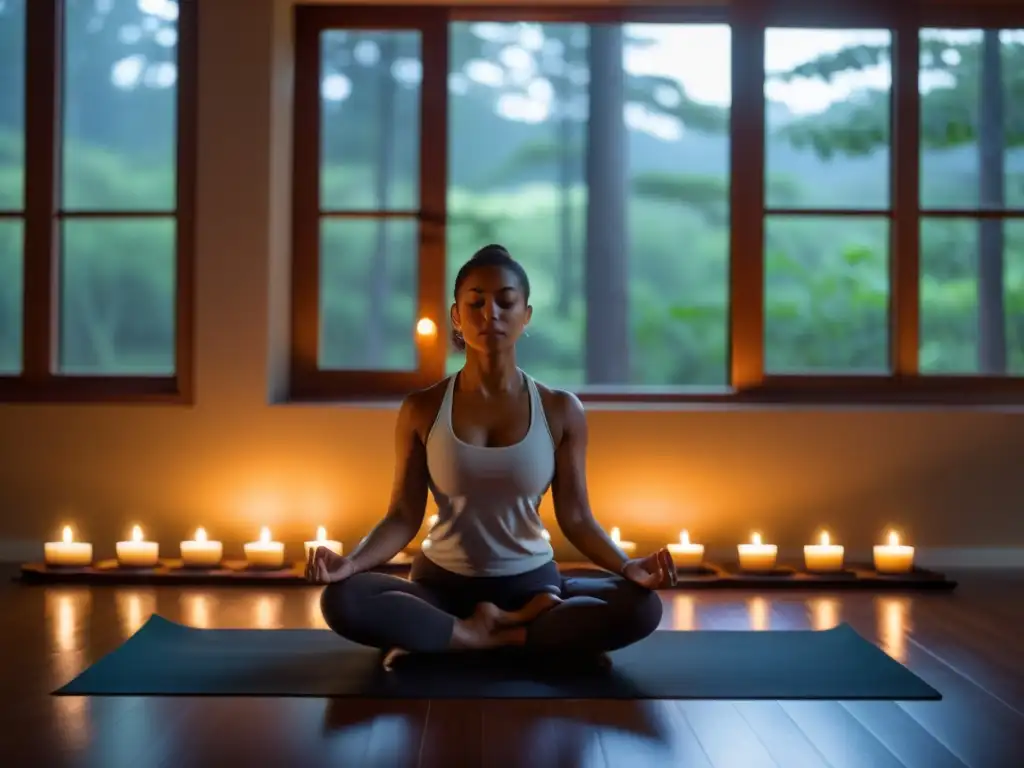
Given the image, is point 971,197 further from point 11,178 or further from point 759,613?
point 11,178

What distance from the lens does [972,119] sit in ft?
14.3

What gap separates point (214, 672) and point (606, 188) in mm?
4751

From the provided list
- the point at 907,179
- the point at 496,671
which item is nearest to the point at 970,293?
the point at 907,179

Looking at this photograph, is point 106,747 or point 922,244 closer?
point 106,747

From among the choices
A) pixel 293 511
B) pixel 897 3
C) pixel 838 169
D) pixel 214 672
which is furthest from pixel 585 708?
pixel 897 3

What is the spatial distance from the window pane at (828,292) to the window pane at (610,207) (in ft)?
6.10

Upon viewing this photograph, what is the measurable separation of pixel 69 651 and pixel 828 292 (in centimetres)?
286

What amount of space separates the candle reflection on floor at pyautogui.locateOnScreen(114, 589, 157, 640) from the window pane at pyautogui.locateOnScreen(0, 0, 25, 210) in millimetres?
1585

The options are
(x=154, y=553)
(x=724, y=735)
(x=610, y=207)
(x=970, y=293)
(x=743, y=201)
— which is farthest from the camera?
(x=610, y=207)

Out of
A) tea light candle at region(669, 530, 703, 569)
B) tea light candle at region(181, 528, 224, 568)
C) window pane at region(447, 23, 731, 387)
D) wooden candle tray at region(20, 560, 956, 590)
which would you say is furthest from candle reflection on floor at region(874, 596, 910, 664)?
window pane at region(447, 23, 731, 387)

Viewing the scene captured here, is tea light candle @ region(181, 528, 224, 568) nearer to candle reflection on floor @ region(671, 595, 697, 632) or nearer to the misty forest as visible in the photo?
the misty forest

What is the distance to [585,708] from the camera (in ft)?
7.08

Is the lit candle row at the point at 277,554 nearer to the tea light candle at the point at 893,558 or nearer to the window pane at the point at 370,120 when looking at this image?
the tea light candle at the point at 893,558

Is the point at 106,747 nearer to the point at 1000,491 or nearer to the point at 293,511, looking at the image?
the point at 293,511
